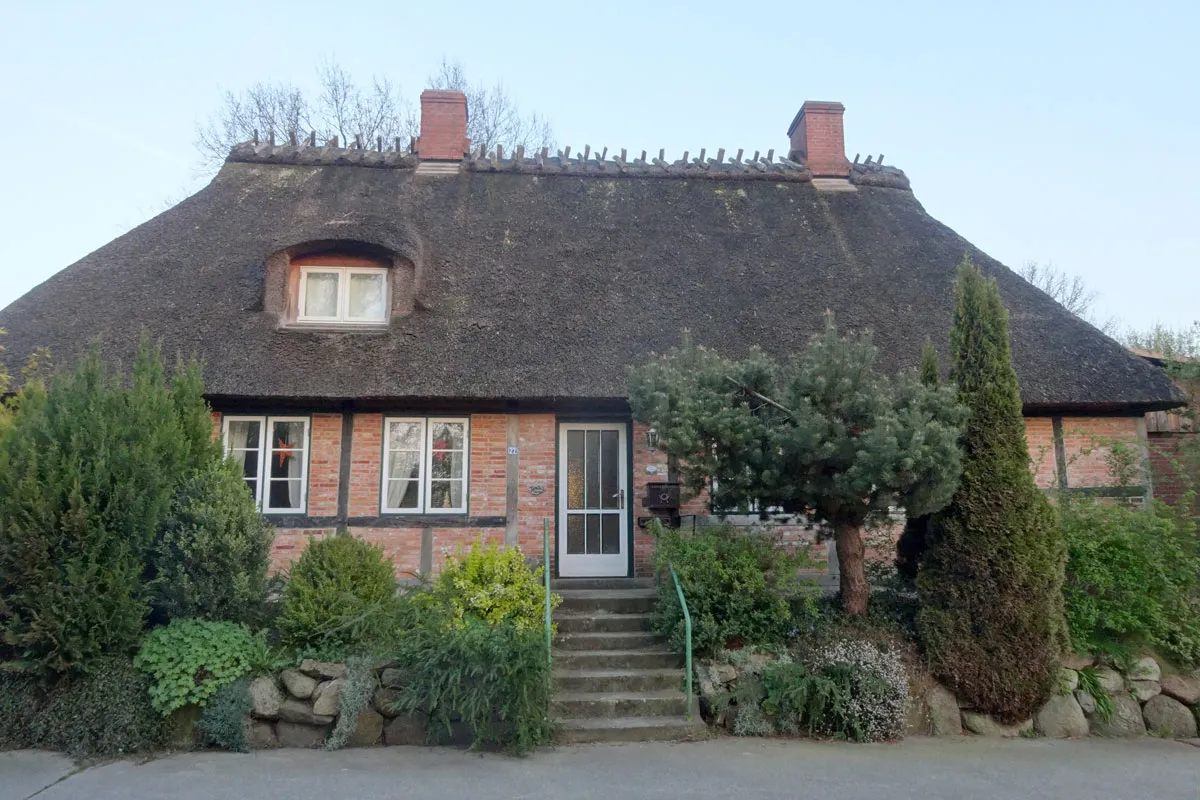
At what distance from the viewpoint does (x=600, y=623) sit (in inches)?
313

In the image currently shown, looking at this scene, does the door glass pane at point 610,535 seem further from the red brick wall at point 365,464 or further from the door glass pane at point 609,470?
the red brick wall at point 365,464

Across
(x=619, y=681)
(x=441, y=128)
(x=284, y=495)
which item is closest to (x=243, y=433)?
(x=284, y=495)

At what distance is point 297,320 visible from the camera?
10.0 metres

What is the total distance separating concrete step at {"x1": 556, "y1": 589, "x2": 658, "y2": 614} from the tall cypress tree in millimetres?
2670

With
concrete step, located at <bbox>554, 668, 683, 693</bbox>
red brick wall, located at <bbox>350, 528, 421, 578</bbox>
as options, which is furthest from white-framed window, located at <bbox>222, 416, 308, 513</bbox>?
concrete step, located at <bbox>554, 668, 683, 693</bbox>

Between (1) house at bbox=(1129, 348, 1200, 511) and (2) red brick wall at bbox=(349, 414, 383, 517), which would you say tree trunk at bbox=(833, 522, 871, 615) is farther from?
(2) red brick wall at bbox=(349, 414, 383, 517)

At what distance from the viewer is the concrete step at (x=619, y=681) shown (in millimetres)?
7023

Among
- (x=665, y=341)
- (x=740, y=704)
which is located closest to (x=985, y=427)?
(x=740, y=704)

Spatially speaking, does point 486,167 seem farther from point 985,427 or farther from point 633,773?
point 633,773

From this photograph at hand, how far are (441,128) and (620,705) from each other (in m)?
9.70

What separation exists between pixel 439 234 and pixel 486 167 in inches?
82.5

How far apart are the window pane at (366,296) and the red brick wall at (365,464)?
1.42 metres

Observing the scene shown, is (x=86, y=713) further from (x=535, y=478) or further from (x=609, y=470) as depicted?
(x=609, y=470)

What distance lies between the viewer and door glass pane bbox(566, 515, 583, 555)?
9.85 m
